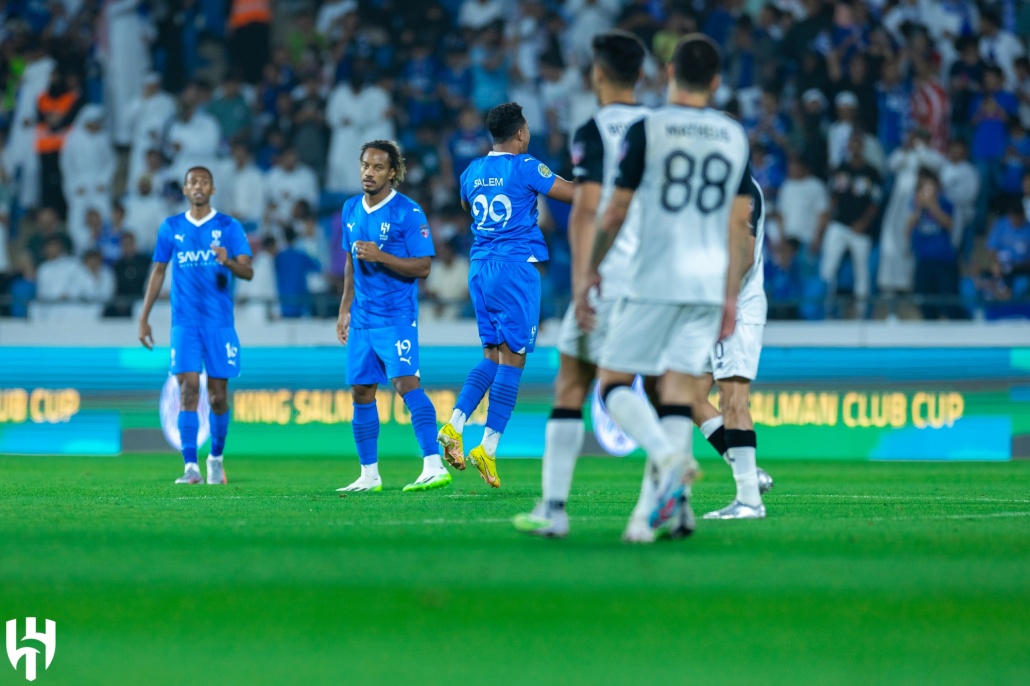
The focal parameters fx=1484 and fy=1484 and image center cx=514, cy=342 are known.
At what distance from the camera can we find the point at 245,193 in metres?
18.7

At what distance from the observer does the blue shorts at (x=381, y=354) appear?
9.79 metres

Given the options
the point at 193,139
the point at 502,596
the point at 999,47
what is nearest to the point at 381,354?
the point at 502,596

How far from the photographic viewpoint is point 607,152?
6543 mm

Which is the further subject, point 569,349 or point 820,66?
point 820,66

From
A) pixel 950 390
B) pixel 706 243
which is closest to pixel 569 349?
pixel 706 243

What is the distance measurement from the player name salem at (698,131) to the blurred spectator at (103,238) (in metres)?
12.8

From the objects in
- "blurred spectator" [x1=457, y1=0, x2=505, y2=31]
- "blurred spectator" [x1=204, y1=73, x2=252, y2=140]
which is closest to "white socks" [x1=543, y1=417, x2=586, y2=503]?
"blurred spectator" [x1=204, y1=73, x2=252, y2=140]

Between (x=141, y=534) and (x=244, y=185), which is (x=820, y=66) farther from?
(x=141, y=534)

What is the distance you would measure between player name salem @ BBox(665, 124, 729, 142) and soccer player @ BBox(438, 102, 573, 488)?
3.53 m

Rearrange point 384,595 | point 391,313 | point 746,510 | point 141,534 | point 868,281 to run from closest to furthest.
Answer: point 384,595, point 141,534, point 746,510, point 391,313, point 868,281

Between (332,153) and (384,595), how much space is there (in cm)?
1465

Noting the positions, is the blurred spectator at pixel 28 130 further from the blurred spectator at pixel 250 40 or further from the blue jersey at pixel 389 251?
the blue jersey at pixel 389 251

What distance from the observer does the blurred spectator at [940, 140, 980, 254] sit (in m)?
17.5

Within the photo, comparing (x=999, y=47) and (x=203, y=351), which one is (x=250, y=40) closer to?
(x=999, y=47)
